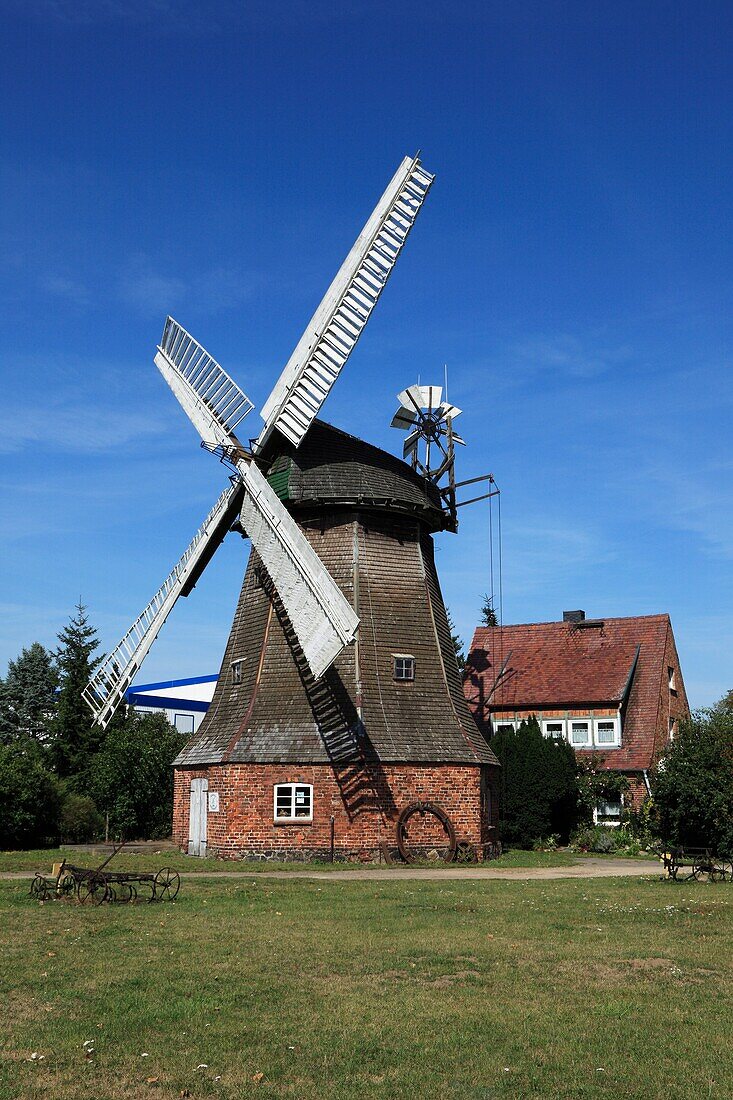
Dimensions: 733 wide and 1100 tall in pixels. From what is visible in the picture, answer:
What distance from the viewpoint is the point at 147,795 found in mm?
33562

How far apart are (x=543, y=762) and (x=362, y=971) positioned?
21.8 metres

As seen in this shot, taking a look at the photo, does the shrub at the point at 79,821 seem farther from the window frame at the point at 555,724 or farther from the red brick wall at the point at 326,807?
the window frame at the point at 555,724

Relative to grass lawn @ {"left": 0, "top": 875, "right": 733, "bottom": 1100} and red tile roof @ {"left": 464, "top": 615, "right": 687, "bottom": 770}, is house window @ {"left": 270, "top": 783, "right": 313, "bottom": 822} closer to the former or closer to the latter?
grass lawn @ {"left": 0, "top": 875, "right": 733, "bottom": 1100}

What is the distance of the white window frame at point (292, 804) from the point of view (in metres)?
24.4

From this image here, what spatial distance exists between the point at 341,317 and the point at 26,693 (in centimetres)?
4582

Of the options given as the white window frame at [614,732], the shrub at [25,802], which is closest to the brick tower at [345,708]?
the shrub at [25,802]

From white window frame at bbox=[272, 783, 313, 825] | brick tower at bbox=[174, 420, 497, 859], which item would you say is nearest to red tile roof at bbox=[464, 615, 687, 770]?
brick tower at bbox=[174, 420, 497, 859]

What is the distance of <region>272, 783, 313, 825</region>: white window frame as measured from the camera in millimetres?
24422

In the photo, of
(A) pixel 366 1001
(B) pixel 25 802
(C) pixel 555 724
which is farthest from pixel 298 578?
(C) pixel 555 724

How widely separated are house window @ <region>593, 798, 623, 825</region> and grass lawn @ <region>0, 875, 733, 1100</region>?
1922cm

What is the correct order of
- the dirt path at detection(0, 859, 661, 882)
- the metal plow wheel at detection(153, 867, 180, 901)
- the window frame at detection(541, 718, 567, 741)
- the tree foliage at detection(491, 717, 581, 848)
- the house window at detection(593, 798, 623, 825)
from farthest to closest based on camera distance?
the window frame at detection(541, 718, 567, 741)
the house window at detection(593, 798, 623, 825)
the tree foliage at detection(491, 717, 581, 848)
the dirt path at detection(0, 859, 661, 882)
the metal plow wheel at detection(153, 867, 180, 901)

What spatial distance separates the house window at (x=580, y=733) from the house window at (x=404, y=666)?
12.9 m

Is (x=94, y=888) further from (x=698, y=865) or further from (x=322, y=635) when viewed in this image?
(x=698, y=865)

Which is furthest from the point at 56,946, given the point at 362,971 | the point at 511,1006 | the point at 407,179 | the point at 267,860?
the point at 407,179
